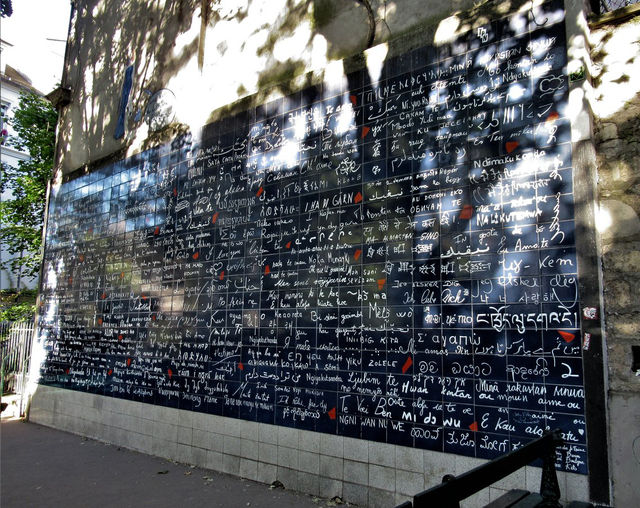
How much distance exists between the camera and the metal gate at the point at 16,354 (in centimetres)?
1182

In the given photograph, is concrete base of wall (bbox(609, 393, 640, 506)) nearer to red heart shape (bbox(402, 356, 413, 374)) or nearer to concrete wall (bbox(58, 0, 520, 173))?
red heart shape (bbox(402, 356, 413, 374))

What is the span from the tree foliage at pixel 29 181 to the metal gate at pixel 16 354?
4.17m

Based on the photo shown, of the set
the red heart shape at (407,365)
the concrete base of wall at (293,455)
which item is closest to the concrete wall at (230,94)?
the concrete base of wall at (293,455)

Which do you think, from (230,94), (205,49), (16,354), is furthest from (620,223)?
(16,354)

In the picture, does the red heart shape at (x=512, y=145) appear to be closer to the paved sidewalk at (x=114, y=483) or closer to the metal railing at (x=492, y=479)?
the metal railing at (x=492, y=479)

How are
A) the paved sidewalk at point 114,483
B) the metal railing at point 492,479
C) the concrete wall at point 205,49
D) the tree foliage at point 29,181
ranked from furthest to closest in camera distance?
the tree foliage at point 29,181, the concrete wall at point 205,49, the paved sidewalk at point 114,483, the metal railing at point 492,479

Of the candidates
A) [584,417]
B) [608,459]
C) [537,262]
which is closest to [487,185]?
[537,262]

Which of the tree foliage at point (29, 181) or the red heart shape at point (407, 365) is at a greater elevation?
the tree foliage at point (29, 181)

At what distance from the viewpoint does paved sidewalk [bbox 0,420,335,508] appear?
5.80m

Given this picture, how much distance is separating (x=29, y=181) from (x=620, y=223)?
53.4 feet

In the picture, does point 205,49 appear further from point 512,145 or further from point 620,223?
point 620,223

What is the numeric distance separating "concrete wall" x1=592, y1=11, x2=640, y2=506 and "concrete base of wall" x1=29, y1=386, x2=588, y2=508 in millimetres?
489

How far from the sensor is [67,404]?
10188 mm

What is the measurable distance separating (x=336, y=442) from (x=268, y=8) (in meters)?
6.46
